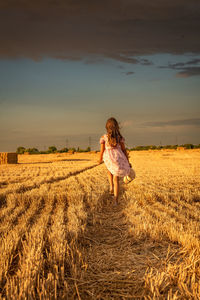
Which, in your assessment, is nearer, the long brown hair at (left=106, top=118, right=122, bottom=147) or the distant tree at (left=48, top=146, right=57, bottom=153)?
the long brown hair at (left=106, top=118, right=122, bottom=147)

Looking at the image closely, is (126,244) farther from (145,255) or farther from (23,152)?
(23,152)

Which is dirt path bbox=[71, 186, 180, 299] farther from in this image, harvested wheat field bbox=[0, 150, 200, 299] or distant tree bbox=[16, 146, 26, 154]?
distant tree bbox=[16, 146, 26, 154]

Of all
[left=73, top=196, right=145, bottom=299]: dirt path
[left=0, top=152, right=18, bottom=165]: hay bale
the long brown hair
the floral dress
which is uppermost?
the long brown hair

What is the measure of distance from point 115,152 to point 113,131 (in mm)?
571

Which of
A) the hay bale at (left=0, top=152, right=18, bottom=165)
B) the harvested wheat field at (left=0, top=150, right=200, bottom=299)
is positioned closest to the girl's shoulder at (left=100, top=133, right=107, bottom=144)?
the harvested wheat field at (left=0, top=150, right=200, bottom=299)

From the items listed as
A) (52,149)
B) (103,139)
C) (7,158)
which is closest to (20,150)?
(52,149)

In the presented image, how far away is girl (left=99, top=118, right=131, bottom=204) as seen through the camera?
726cm

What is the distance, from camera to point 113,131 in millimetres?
7234

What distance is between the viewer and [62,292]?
2600 millimetres

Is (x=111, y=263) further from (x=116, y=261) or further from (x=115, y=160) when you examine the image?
(x=115, y=160)

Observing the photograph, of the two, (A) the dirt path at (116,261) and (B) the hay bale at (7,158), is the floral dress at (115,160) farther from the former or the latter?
(B) the hay bale at (7,158)

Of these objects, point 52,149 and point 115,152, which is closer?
point 115,152

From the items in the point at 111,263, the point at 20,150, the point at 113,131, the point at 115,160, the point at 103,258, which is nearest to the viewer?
the point at 111,263

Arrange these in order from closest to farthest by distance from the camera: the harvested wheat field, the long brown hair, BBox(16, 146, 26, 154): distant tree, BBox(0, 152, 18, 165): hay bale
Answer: the harvested wheat field < the long brown hair < BBox(0, 152, 18, 165): hay bale < BBox(16, 146, 26, 154): distant tree
